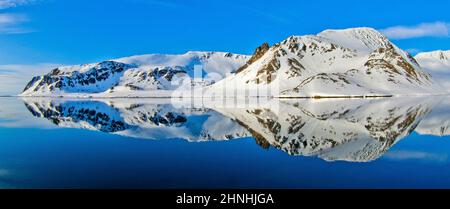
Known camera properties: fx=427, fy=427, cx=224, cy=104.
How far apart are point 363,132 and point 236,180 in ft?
81.8

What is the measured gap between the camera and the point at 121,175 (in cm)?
2258

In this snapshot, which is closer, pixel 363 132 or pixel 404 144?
Answer: pixel 404 144

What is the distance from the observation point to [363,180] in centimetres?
2094
